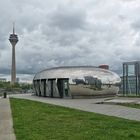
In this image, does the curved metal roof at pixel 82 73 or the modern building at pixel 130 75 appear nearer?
the curved metal roof at pixel 82 73

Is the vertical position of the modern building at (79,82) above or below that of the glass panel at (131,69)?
below

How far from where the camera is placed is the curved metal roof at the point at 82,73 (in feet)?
144

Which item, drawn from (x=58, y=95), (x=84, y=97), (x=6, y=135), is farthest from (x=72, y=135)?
(x=58, y=95)

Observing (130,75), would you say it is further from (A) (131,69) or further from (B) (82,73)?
(B) (82,73)

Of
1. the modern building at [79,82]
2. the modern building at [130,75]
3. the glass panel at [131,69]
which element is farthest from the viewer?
the glass panel at [131,69]

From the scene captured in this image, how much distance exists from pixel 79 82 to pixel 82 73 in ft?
4.89

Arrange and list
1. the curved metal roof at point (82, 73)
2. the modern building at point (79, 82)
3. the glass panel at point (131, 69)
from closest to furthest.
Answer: the modern building at point (79, 82), the curved metal roof at point (82, 73), the glass panel at point (131, 69)

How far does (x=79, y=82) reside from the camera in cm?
4300

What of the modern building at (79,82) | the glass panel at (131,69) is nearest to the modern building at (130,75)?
the glass panel at (131,69)

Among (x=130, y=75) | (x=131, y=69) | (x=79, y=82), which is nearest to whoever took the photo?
(x=79, y=82)

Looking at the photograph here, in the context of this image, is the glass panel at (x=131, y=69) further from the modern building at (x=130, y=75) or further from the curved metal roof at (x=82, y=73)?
the curved metal roof at (x=82, y=73)

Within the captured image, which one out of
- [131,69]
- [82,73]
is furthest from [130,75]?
[82,73]

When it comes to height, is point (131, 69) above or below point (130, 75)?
above

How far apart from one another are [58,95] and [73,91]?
356 centimetres
